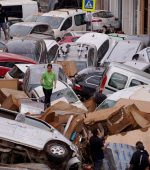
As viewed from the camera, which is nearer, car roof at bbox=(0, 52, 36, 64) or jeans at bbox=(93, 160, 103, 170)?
jeans at bbox=(93, 160, 103, 170)

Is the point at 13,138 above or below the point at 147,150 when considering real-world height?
above

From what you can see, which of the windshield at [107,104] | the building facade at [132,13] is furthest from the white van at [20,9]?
the windshield at [107,104]

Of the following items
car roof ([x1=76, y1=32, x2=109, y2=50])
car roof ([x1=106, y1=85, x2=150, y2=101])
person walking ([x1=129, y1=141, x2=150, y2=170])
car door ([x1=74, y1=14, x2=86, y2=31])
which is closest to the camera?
person walking ([x1=129, y1=141, x2=150, y2=170])

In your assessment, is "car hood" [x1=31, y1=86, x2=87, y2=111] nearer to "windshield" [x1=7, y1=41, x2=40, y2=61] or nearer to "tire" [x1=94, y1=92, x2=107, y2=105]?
"tire" [x1=94, y1=92, x2=107, y2=105]

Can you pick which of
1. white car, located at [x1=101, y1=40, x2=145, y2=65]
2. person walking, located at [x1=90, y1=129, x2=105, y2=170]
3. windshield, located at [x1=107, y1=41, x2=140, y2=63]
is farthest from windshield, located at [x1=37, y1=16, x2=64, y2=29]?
person walking, located at [x1=90, y1=129, x2=105, y2=170]

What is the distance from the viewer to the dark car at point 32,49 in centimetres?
2386

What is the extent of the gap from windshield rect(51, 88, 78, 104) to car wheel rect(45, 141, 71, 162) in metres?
5.94

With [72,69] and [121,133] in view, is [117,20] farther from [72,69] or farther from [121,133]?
[121,133]

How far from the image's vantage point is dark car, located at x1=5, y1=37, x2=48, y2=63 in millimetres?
23859

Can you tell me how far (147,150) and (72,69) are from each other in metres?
8.15

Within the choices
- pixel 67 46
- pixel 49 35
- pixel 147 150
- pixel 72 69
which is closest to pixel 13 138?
pixel 147 150

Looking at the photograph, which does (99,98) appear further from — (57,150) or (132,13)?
(132,13)

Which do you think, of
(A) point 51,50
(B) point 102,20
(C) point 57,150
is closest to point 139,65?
(A) point 51,50

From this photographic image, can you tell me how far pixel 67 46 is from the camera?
2311cm
